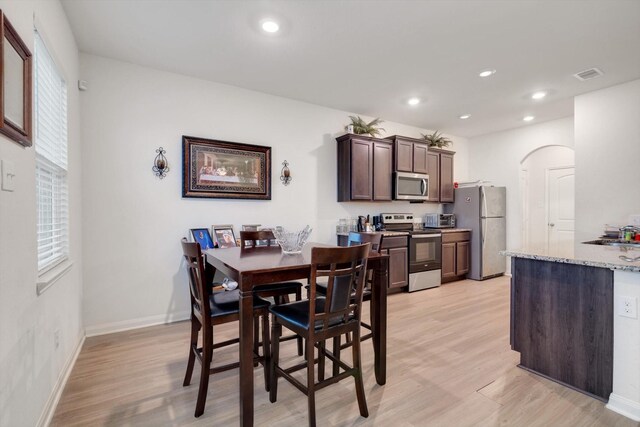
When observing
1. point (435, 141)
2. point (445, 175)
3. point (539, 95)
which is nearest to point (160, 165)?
point (435, 141)

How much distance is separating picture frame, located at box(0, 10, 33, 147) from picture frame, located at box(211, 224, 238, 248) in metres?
1.98

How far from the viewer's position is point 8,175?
53.1 inches

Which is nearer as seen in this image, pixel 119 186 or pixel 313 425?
pixel 313 425

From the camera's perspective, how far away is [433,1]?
2.26m

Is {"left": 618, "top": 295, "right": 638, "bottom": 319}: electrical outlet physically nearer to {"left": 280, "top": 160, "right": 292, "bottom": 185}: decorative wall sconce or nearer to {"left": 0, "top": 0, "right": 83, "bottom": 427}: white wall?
{"left": 0, "top": 0, "right": 83, "bottom": 427}: white wall

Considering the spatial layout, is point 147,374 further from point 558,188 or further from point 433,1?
point 558,188

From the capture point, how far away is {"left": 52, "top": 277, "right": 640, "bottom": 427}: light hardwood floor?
1807mm

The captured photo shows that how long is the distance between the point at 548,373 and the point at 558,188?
4880 mm

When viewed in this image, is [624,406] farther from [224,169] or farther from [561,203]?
[561,203]

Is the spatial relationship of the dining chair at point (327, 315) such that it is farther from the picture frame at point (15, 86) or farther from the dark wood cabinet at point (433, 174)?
the dark wood cabinet at point (433, 174)

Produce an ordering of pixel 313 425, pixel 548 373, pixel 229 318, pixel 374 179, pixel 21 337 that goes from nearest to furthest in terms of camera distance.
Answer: pixel 21 337, pixel 313 425, pixel 229 318, pixel 548 373, pixel 374 179

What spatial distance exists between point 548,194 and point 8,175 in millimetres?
7386

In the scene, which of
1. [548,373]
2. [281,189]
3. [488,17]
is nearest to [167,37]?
[281,189]

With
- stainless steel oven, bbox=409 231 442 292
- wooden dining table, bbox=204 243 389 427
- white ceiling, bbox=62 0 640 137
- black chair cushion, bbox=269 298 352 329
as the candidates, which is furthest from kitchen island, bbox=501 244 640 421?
stainless steel oven, bbox=409 231 442 292
